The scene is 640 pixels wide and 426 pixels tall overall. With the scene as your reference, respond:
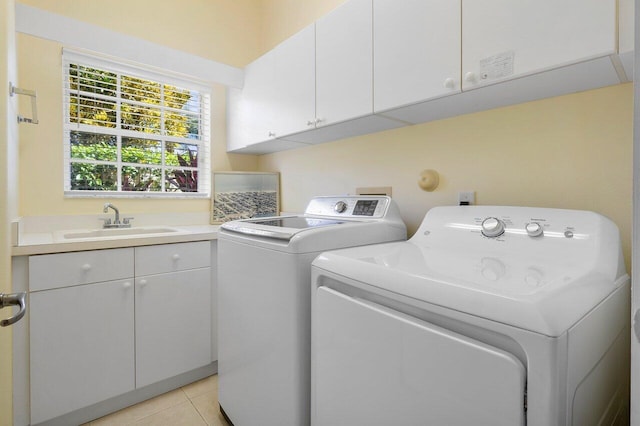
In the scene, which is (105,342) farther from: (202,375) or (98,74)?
(98,74)

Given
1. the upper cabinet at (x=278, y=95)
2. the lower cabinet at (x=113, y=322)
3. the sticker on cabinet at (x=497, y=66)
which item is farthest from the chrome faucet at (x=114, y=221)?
the sticker on cabinet at (x=497, y=66)

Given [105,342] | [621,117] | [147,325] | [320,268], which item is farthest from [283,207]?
[621,117]

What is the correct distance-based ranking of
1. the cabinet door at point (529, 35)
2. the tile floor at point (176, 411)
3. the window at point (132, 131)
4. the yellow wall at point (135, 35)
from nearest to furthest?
the cabinet door at point (529, 35) → the tile floor at point (176, 411) → the yellow wall at point (135, 35) → the window at point (132, 131)

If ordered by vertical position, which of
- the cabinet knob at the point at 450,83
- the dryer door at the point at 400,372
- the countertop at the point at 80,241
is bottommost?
the dryer door at the point at 400,372

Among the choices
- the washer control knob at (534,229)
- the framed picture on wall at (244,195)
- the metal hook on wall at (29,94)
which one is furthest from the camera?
the framed picture on wall at (244,195)

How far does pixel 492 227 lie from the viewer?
116cm

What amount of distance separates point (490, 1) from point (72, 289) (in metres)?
2.22

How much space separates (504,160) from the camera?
4.64 ft

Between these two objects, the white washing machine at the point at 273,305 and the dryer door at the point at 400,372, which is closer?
the dryer door at the point at 400,372

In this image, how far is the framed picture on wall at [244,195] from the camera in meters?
2.73

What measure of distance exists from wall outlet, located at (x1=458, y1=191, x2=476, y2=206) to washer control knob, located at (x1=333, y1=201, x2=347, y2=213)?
0.58 meters

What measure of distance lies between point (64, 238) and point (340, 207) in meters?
1.61

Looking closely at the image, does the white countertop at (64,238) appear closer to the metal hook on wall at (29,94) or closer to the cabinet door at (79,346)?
the cabinet door at (79,346)

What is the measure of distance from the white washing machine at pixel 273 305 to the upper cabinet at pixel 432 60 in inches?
19.7
